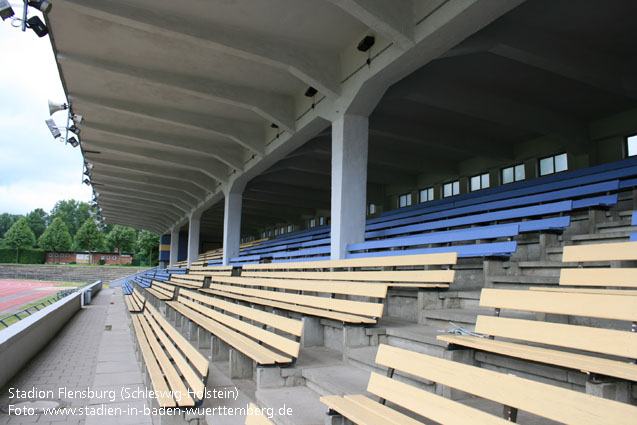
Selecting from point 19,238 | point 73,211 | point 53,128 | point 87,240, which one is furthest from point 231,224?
point 73,211

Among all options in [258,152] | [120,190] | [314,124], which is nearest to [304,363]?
[314,124]

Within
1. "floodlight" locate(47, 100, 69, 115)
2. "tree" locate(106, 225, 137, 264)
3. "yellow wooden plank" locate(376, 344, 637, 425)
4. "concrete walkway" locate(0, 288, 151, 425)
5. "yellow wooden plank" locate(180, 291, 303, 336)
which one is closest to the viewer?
"yellow wooden plank" locate(376, 344, 637, 425)

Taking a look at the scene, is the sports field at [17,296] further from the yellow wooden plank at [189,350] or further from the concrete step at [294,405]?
the concrete step at [294,405]

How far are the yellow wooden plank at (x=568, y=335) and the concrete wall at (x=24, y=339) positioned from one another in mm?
5923

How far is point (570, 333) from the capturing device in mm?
2105

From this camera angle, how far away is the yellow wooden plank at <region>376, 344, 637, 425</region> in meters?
1.49

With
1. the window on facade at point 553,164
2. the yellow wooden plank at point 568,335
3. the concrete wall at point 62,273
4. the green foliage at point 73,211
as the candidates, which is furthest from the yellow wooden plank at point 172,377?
the green foliage at point 73,211

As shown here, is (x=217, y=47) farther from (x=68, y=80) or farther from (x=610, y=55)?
(x=610, y=55)

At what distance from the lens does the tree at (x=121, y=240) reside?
67.6m

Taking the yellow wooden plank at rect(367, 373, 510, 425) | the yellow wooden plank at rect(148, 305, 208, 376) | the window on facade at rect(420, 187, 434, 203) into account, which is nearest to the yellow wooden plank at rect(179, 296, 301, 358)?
the yellow wooden plank at rect(148, 305, 208, 376)

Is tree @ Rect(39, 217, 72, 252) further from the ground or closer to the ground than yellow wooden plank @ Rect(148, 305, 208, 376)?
further from the ground

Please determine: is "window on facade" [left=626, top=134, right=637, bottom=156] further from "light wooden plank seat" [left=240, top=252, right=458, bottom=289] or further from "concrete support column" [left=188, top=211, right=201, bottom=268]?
"concrete support column" [left=188, top=211, right=201, bottom=268]

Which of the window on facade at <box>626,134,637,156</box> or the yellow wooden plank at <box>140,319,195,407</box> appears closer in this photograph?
the yellow wooden plank at <box>140,319,195,407</box>

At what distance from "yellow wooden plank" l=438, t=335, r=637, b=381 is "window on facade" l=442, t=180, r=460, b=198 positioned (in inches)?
516
